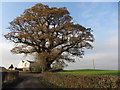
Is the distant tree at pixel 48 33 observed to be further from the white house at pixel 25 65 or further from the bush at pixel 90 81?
the white house at pixel 25 65

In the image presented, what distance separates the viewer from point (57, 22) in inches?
1292

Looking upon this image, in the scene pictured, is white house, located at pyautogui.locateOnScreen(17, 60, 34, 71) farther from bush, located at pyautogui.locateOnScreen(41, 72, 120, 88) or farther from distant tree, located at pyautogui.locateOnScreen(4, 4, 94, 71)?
bush, located at pyautogui.locateOnScreen(41, 72, 120, 88)

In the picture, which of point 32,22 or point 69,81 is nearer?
point 69,81

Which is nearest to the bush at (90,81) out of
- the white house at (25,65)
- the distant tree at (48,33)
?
the distant tree at (48,33)

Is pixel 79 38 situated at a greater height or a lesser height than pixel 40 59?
greater

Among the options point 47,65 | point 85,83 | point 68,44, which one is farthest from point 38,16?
point 85,83

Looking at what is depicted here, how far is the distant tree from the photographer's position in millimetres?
30969

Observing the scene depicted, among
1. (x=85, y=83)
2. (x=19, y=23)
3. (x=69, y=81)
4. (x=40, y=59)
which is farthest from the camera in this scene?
(x=19, y=23)

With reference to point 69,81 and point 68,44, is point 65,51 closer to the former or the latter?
point 68,44

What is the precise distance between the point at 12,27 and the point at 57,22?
11238 mm

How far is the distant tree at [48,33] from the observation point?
1219 inches

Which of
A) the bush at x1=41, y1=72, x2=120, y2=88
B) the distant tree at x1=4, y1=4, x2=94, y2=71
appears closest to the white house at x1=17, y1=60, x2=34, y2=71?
the distant tree at x1=4, y1=4, x2=94, y2=71

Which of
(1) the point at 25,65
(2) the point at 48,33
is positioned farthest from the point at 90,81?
(1) the point at 25,65

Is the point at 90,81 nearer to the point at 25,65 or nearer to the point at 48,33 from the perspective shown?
the point at 48,33
